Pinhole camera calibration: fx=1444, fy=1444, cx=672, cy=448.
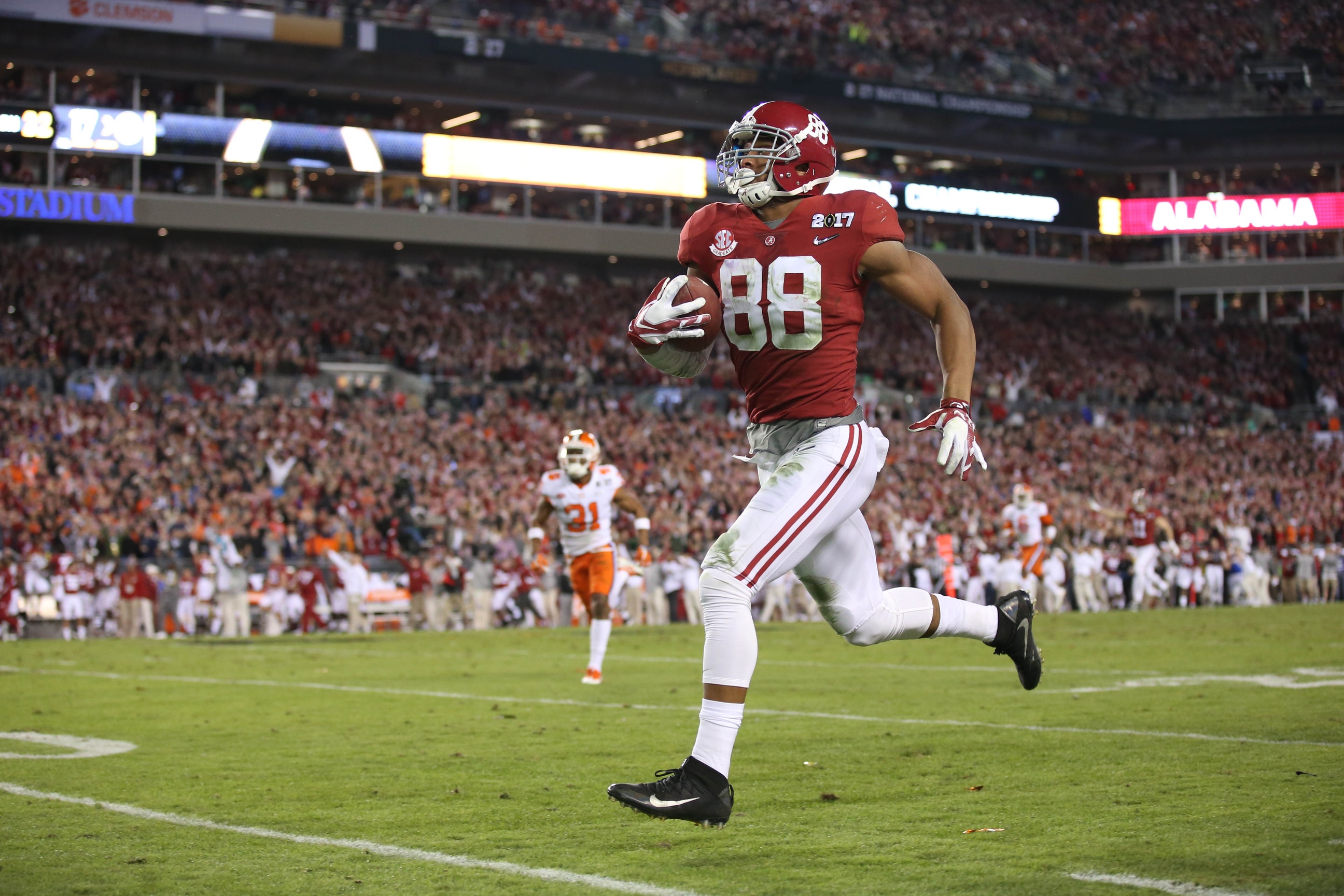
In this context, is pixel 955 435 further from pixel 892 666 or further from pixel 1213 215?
pixel 1213 215

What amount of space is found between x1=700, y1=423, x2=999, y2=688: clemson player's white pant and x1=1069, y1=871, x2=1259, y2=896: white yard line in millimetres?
1173

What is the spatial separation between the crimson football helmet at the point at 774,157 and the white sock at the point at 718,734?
1800 millimetres

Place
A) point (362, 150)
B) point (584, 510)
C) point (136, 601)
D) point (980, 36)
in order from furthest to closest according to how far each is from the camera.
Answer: point (980, 36) → point (362, 150) → point (136, 601) → point (584, 510)

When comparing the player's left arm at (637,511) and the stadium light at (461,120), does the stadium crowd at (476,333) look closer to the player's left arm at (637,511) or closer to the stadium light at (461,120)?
the stadium light at (461,120)

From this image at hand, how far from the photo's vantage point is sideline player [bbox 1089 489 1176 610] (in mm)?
24000

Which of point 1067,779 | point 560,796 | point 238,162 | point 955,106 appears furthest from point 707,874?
point 955,106

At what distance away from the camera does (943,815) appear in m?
5.18

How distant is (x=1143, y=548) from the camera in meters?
24.3

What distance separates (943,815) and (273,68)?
31.1 meters

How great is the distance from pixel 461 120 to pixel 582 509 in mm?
25222

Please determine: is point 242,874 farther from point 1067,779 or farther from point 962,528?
point 962,528

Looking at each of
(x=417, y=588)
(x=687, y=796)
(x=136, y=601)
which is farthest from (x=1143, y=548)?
(x=687, y=796)

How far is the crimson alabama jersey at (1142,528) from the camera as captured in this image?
24047 millimetres

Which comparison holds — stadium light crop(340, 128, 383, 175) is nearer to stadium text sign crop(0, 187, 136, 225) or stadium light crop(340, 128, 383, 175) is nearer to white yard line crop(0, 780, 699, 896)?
stadium text sign crop(0, 187, 136, 225)
